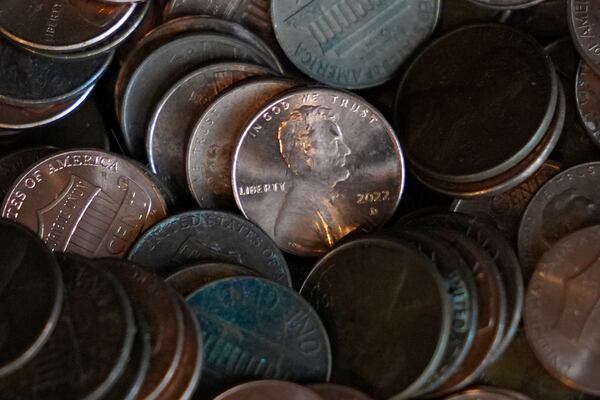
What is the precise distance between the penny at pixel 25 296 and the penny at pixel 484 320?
0.92m

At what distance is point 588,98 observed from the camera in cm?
228

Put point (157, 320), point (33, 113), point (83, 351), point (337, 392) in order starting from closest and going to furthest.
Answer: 1. point (83, 351)
2. point (157, 320)
3. point (337, 392)
4. point (33, 113)

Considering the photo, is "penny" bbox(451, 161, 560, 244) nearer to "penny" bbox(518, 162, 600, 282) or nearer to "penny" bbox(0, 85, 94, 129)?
"penny" bbox(518, 162, 600, 282)

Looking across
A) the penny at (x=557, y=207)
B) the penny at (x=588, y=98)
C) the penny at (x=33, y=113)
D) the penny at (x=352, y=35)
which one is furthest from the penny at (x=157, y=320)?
the penny at (x=588, y=98)

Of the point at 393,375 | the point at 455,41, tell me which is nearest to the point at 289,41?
the point at 455,41

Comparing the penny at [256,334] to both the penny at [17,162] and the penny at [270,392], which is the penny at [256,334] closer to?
the penny at [270,392]

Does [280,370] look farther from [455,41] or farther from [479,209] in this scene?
[455,41]

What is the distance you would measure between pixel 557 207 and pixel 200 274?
92 cm

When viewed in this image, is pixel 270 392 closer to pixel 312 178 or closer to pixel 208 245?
pixel 208 245

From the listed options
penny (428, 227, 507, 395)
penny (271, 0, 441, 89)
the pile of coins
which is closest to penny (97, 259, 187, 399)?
the pile of coins

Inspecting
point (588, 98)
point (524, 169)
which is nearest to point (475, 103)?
point (524, 169)

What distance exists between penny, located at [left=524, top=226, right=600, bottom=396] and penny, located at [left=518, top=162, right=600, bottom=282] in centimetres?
7

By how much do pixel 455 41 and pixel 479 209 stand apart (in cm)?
45

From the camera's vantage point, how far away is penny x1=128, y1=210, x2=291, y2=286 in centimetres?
210
